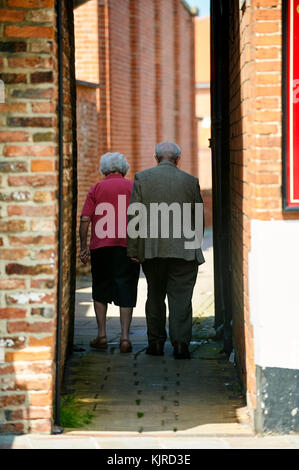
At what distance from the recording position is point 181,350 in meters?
7.52

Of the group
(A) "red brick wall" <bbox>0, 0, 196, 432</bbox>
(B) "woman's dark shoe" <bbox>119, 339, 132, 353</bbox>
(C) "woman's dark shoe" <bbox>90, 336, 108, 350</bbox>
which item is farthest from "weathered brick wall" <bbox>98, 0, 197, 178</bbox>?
(A) "red brick wall" <bbox>0, 0, 196, 432</bbox>

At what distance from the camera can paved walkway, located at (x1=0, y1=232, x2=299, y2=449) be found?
202 inches

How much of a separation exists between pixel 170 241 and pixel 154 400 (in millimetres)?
1544

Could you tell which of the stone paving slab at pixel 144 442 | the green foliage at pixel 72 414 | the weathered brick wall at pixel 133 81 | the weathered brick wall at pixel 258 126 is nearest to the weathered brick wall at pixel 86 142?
the weathered brick wall at pixel 133 81

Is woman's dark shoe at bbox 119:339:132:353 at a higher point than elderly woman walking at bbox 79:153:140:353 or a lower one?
lower

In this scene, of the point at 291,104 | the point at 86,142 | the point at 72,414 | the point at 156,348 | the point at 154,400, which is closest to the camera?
the point at 291,104

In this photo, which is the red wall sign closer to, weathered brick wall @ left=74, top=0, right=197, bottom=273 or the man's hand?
the man's hand

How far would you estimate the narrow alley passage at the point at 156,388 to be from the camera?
5.63 meters

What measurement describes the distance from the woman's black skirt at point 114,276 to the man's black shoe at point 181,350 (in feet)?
1.83

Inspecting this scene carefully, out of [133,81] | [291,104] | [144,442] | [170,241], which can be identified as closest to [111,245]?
[170,241]

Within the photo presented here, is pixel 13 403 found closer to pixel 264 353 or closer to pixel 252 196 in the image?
pixel 264 353

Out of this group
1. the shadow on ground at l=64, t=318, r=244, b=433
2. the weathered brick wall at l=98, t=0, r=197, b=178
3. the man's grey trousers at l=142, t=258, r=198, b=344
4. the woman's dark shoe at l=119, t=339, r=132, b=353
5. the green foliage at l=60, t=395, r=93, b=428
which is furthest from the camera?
the weathered brick wall at l=98, t=0, r=197, b=178

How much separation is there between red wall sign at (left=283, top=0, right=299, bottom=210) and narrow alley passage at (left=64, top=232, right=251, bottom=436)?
4.95ft

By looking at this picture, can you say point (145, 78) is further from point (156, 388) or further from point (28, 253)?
point (28, 253)
